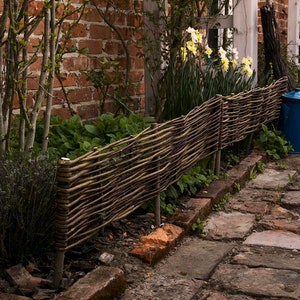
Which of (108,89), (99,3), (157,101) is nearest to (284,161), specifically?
(157,101)

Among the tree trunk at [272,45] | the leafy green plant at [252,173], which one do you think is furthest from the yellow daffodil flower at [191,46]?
the tree trunk at [272,45]

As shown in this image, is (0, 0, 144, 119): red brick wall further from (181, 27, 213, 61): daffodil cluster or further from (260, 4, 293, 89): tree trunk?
(260, 4, 293, 89): tree trunk

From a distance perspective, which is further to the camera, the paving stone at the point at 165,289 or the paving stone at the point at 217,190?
the paving stone at the point at 217,190

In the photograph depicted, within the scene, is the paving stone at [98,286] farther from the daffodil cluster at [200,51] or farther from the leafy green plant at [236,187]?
the daffodil cluster at [200,51]

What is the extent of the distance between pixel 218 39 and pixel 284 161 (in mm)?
2596

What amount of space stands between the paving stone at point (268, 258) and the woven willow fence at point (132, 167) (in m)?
0.61

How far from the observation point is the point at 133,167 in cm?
379

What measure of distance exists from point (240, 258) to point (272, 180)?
6.76ft

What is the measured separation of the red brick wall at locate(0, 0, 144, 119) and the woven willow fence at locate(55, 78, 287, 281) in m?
1.09

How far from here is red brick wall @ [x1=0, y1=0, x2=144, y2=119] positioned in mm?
5406

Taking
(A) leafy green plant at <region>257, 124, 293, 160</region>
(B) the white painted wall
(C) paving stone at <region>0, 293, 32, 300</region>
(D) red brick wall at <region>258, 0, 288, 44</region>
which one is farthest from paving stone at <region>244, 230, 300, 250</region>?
(D) red brick wall at <region>258, 0, 288, 44</region>

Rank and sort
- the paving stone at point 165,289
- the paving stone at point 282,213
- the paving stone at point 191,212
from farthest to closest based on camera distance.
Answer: the paving stone at point 282,213 < the paving stone at point 191,212 < the paving stone at point 165,289

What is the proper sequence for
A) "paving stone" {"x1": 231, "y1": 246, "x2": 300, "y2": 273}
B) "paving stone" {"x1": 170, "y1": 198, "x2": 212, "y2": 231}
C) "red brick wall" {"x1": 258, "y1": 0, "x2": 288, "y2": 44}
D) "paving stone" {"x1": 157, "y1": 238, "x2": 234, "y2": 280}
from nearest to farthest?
1. "paving stone" {"x1": 157, "y1": 238, "x2": 234, "y2": 280}
2. "paving stone" {"x1": 231, "y1": 246, "x2": 300, "y2": 273}
3. "paving stone" {"x1": 170, "y1": 198, "x2": 212, "y2": 231}
4. "red brick wall" {"x1": 258, "y1": 0, "x2": 288, "y2": 44}

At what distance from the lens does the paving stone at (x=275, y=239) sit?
162 inches
